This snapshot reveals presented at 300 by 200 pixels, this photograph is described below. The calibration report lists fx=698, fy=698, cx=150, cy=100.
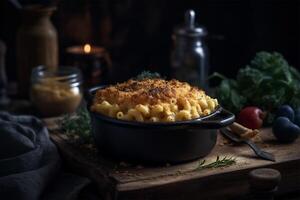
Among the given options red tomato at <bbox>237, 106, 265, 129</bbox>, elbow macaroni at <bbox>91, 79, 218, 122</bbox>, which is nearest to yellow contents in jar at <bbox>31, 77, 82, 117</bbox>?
elbow macaroni at <bbox>91, 79, 218, 122</bbox>

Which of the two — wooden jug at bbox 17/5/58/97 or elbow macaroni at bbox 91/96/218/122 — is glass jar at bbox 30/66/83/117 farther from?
elbow macaroni at bbox 91/96/218/122

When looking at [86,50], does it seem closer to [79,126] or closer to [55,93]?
[55,93]

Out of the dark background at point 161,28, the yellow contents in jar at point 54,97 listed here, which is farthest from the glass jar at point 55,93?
the dark background at point 161,28

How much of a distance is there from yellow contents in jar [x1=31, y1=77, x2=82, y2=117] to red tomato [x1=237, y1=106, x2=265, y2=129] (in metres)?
0.45

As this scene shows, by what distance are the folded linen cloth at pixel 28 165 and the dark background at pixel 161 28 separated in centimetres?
64

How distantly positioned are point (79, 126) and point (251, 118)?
0.39 m

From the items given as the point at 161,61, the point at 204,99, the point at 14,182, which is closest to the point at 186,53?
the point at 161,61

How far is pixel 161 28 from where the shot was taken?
2.20 m

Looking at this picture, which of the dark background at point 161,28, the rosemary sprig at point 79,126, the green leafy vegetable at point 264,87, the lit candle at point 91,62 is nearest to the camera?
the rosemary sprig at point 79,126

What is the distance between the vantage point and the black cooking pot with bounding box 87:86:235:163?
1.30 meters

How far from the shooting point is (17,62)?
1940 millimetres

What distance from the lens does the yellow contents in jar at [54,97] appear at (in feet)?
5.75

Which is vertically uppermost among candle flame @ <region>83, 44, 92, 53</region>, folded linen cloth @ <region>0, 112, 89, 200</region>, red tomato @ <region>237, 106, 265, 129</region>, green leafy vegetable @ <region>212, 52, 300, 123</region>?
candle flame @ <region>83, 44, 92, 53</region>

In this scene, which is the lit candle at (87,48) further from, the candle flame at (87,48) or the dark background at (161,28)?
the dark background at (161,28)
